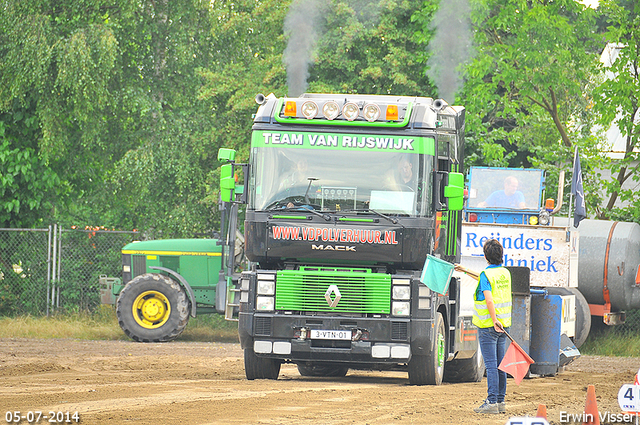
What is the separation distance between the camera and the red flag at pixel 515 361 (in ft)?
31.5

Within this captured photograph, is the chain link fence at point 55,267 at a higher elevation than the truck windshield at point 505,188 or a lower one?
lower

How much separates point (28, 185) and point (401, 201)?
45.4 ft

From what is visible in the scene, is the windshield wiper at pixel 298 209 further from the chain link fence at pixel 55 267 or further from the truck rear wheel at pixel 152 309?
the chain link fence at pixel 55 267

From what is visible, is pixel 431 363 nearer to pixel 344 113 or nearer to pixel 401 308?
pixel 401 308

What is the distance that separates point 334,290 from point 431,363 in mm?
1520

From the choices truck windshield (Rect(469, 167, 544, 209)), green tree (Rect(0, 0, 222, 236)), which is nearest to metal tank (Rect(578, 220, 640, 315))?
truck windshield (Rect(469, 167, 544, 209))

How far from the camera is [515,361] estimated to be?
9750 mm

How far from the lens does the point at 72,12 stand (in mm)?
23219

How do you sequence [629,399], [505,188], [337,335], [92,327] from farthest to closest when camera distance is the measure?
[92,327] → [505,188] → [337,335] → [629,399]

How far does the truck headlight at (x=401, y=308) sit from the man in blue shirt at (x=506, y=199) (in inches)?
256

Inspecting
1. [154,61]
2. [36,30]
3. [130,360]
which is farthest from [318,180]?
[154,61]

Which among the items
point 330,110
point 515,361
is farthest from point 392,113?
point 515,361

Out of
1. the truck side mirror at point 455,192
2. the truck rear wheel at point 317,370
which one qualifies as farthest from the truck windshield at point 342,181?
the truck rear wheel at point 317,370

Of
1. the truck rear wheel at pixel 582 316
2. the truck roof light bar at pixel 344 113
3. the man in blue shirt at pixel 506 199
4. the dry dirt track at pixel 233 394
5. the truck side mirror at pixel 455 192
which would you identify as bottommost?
the dry dirt track at pixel 233 394
